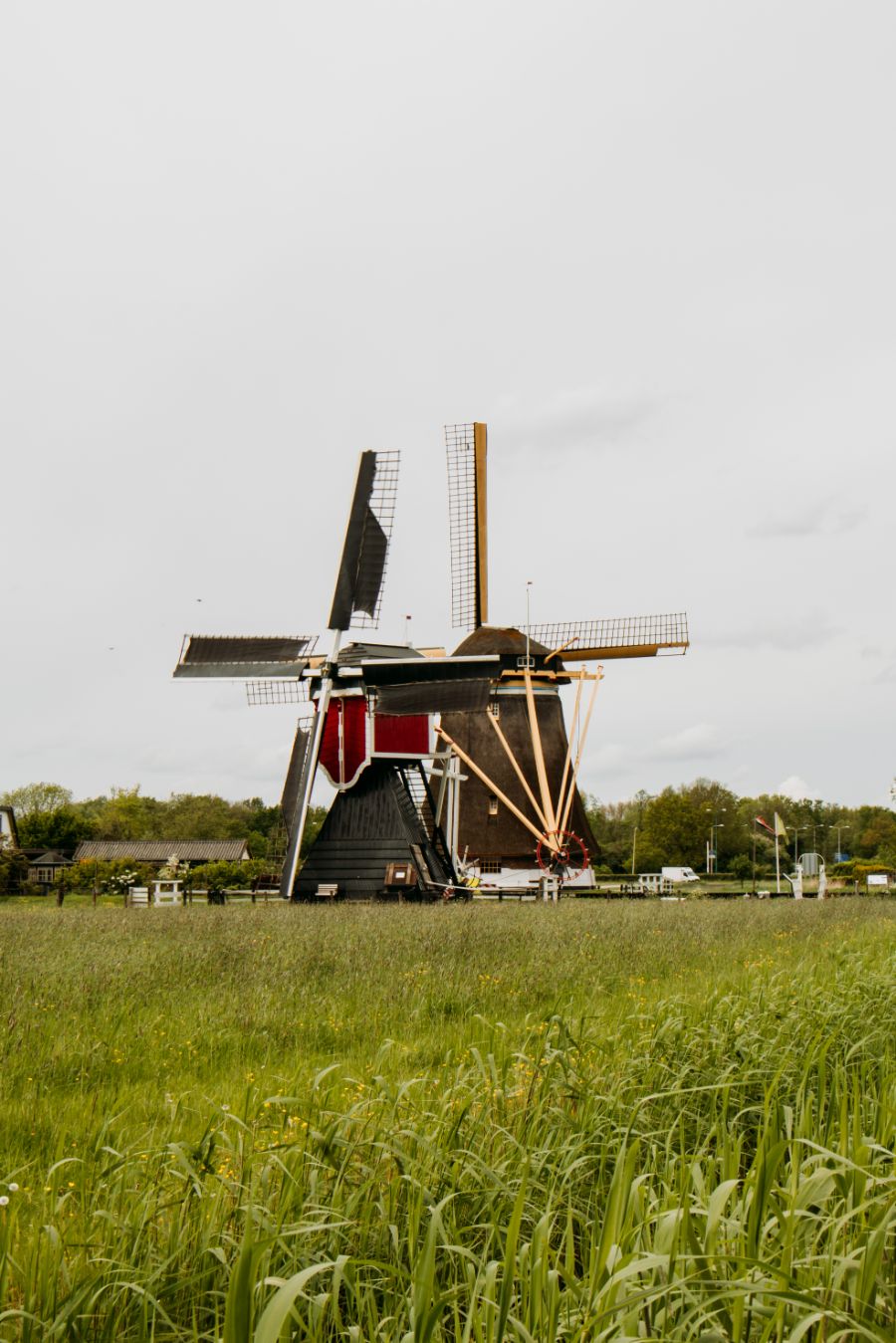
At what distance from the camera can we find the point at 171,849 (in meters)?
67.4

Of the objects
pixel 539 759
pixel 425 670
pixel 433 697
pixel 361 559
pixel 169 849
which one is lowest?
pixel 169 849

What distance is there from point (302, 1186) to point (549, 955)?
27.0ft

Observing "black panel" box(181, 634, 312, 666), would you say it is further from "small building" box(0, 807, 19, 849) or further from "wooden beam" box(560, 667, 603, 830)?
"small building" box(0, 807, 19, 849)

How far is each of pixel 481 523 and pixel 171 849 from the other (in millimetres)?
40325

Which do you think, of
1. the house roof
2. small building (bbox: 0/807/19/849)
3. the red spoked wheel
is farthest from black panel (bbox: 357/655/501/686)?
the house roof

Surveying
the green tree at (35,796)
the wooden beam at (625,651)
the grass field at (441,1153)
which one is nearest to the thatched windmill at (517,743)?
the wooden beam at (625,651)

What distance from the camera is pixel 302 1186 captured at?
353cm

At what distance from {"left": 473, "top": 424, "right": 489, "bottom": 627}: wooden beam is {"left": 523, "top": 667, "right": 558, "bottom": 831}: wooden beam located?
2.79 metres

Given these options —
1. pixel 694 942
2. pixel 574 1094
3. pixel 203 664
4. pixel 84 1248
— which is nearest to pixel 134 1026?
pixel 574 1094

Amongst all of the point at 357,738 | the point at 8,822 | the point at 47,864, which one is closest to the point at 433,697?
the point at 357,738

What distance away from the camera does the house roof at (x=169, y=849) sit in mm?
65250

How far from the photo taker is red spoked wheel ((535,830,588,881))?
32.5m

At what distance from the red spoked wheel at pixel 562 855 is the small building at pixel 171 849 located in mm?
34441

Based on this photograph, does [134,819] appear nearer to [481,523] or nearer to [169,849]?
[169,849]
